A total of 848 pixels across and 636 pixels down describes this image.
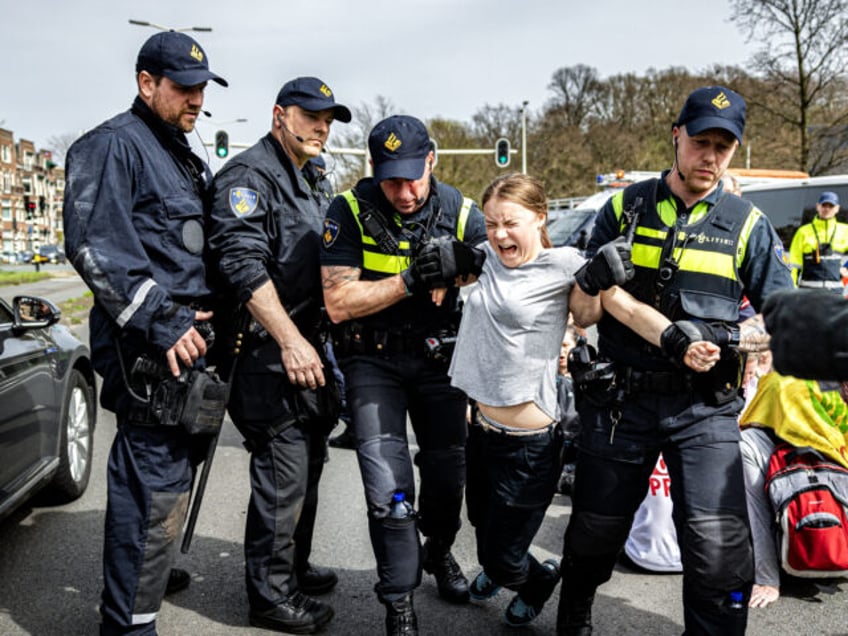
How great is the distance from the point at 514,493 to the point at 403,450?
475 mm

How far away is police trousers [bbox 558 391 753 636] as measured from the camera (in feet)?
8.69

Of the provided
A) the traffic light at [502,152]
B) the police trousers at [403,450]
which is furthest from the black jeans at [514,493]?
the traffic light at [502,152]

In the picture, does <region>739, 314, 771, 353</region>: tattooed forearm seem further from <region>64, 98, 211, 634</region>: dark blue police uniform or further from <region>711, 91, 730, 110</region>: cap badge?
<region>64, 98, 211, 634</region>: dark blue police uniform

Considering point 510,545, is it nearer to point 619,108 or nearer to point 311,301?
point 311,301

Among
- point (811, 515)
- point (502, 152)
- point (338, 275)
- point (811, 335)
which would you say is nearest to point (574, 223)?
point (502, 152)

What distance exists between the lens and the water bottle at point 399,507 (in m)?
3.02

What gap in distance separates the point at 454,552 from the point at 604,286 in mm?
2017

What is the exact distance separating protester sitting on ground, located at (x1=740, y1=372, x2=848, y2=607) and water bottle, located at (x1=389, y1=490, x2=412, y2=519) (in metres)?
1.72

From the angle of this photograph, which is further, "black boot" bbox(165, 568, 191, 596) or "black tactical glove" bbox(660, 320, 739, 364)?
"black boot" bbox(165, 568, 191, 596)

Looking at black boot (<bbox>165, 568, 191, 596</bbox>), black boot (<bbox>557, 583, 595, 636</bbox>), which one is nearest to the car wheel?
black boot (<bbox>165, 568, 191, 596</bbox>)

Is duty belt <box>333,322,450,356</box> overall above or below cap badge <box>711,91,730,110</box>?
below

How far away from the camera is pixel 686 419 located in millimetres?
2766

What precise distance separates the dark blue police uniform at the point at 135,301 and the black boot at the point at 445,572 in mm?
1167

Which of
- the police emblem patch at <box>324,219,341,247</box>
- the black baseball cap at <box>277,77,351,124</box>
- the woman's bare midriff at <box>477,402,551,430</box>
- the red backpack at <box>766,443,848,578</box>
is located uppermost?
the black baseball cap at <box>277,77,351,124</box>
